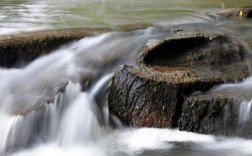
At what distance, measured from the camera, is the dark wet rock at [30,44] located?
853 centimetres

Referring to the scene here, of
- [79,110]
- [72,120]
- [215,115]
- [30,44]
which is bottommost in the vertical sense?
[72,120]

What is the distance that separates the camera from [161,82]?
683 centimetres

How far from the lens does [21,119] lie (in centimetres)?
688

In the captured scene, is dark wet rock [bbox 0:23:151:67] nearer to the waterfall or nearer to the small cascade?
the waterfall

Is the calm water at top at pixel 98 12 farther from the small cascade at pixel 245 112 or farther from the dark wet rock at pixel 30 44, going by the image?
the small cascade at pixel 245 112

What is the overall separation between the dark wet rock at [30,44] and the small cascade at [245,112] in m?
4.28

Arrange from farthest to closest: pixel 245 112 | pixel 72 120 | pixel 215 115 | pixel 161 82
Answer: pixel 72 120
pixel 161 82
pixel 215 115
pixel 245 112

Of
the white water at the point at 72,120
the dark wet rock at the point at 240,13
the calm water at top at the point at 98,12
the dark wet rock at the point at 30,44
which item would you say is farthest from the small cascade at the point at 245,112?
the dark wet rock at the point at 240,13

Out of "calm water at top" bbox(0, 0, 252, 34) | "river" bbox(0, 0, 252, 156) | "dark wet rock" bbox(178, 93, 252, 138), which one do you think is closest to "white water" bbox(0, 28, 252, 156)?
"river" bbox(0, 0, 252, 156)

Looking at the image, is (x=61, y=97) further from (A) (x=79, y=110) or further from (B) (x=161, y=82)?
(B) (x=161, y=82)

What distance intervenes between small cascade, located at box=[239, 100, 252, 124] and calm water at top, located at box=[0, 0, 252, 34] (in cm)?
557

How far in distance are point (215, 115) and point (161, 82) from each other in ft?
3.41

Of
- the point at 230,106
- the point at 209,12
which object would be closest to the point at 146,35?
the point at 230,106

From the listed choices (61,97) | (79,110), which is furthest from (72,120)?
(61,97)
